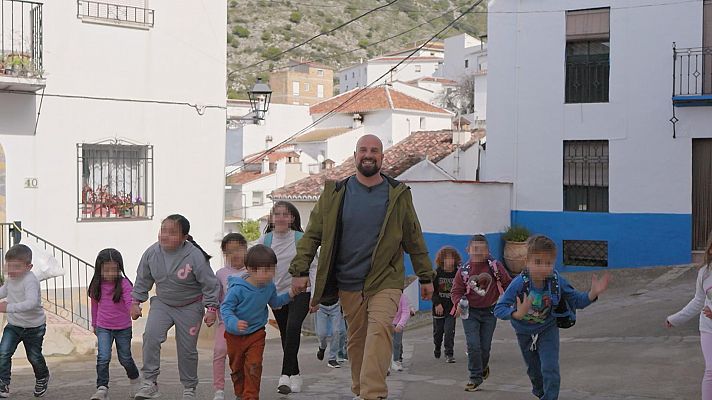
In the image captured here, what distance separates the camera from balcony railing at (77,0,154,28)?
15.5m

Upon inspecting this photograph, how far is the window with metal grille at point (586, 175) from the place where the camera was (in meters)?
18.2

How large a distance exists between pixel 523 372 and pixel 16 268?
496cm

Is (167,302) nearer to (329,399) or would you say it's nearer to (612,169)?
(329,399)

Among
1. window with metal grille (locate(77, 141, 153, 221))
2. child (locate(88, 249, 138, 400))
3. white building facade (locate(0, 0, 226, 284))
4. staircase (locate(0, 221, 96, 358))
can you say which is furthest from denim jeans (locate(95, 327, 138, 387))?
window with metal grille (locate(77, 141, 153, 221))

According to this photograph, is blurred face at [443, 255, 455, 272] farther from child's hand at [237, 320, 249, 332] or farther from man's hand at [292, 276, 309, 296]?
child's hand at [237, 320, 249, 332]

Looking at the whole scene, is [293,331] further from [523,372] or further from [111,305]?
[523,372]

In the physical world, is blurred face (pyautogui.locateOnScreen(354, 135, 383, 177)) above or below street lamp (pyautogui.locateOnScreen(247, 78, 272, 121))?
below

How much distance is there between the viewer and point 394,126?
1810 inches

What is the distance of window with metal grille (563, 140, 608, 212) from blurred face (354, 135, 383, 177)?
12.4 m

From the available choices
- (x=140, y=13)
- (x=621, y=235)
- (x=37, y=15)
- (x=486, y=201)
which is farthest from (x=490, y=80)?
(x=37, y=15)

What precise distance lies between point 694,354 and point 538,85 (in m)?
9.97

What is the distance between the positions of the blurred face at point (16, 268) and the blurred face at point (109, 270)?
0.69 meters

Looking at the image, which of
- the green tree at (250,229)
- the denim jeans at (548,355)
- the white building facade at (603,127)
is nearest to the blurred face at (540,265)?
the denim jeans at (548,355)

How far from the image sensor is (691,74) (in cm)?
1708
